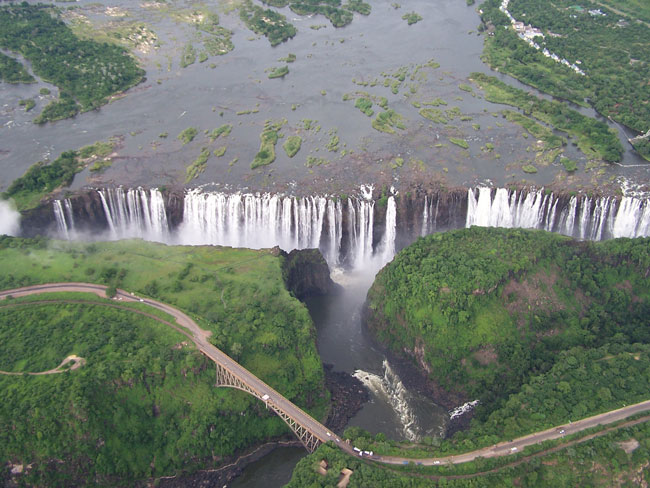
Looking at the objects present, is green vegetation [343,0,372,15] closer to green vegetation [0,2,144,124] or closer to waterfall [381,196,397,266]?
green vegetation [0,2,144,124]

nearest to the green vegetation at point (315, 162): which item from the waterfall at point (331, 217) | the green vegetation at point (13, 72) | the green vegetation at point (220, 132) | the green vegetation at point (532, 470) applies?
the waterfall at point (331, 217)

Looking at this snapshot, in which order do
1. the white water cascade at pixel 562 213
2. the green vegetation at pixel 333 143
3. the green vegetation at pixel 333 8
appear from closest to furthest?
the white water cascade at pixel 562 213 → the green vegetation at pixel 333 143 → the green vegetation at pixel 333 8

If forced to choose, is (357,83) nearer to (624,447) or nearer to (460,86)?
(460,86)

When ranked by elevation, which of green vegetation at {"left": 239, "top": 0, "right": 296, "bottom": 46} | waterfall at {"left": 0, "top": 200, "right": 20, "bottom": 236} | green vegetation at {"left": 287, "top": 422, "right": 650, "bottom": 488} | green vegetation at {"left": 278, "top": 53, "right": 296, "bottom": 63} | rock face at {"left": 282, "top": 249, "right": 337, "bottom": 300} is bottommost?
green vegetation at {"left": 287, "top": 422, "right": 650, "bottom": 488}

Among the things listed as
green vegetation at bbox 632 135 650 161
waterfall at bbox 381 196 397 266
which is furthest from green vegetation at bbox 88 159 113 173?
green vegetation at bbox 632 135 650 161

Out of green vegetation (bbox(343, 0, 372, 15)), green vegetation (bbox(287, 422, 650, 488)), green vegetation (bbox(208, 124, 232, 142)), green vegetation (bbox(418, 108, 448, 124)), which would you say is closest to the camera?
green vegetation (bbox(287, 422, 650, 488))

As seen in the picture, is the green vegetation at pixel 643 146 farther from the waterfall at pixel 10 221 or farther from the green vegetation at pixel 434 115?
the waterfall at pixel 10 221

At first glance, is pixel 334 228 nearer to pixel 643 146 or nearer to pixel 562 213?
pixel 562 213
